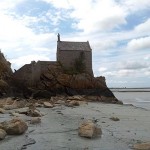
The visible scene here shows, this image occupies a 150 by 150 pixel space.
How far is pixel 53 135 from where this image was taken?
37.4 ft

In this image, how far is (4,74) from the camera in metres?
42.0

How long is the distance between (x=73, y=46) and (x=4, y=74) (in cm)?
1612

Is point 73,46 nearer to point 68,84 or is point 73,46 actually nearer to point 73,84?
point 73,84

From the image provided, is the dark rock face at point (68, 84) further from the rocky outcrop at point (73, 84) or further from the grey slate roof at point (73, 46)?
the grey slate roof at point (73, 46)

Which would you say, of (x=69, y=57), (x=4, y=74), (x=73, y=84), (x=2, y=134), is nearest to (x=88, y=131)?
(x=2, y=134)

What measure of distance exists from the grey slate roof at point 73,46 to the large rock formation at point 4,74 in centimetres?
1046

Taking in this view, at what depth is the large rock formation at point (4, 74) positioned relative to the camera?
37.9 metres

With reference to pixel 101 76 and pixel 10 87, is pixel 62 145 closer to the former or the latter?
pixel 10 87

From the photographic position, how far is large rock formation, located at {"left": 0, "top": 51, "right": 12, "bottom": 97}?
124ft

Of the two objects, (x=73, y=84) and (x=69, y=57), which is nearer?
(x=73, y=84)

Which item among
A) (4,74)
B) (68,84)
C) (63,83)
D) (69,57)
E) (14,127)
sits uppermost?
(69,57)

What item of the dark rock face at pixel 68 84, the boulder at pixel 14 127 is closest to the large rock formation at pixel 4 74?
the dark rock face at pixel 68 84

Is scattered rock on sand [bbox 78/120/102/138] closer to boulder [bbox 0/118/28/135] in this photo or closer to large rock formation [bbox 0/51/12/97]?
boulder [bbox 0/118/28/135]

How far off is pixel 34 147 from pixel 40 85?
120 feet
